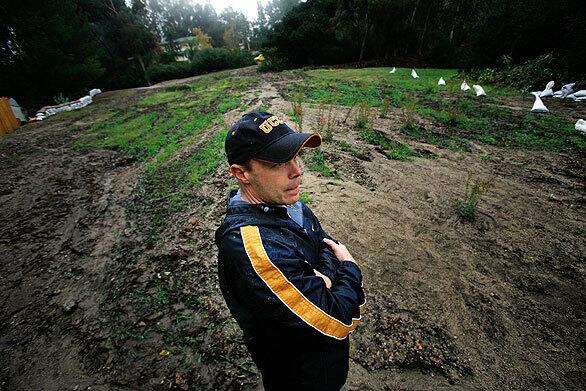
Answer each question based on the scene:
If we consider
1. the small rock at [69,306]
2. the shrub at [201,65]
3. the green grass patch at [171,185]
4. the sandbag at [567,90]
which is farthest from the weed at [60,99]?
the sandbag at [567,90]

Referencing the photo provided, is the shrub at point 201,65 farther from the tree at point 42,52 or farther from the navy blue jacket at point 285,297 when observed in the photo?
the navy blue jacket at point 285,297

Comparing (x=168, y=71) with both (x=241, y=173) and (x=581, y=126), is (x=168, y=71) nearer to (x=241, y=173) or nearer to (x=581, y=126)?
(x=581, y=126)

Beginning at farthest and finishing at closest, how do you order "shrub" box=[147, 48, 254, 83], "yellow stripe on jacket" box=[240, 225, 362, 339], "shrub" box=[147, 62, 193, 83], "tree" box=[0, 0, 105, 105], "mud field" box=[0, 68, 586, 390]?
"shrub" box=[147, 48, 254, 83] → "shrub" box=[147, 62, 193, 83] → "tree" box=[0, 0, 105, 105] → "mud field" box=[0, 68, 586, 390] → "yellow stripe on jacket" box=[240, 225, 362, 339]

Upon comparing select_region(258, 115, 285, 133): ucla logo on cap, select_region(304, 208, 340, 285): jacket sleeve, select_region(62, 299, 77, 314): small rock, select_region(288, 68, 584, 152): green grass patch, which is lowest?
select_region(62, 299, 77, 314): small rock

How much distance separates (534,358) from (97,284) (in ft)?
17.4

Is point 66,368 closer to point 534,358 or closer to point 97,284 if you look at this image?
point 97,284

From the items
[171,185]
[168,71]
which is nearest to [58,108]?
[168,71]

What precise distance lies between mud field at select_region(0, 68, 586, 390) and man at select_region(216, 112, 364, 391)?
145cm

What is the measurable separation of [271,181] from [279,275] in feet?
1.64

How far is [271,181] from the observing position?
1423 mm

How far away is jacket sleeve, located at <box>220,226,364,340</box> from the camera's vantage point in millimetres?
1148

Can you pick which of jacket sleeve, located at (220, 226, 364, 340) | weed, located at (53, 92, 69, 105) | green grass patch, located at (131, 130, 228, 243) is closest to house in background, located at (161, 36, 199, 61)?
weed, located at (53, 92, 69, 105)

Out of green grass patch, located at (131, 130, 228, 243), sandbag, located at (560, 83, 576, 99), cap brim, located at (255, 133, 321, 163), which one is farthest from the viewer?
sandbag, located at (560, 83, 576, 99)

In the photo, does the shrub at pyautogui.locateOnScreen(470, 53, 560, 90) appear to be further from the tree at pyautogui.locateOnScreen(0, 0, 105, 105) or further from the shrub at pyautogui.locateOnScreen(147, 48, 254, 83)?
the shrub at pyautogui.locateOnScreen(147, 48, 254, 83)
